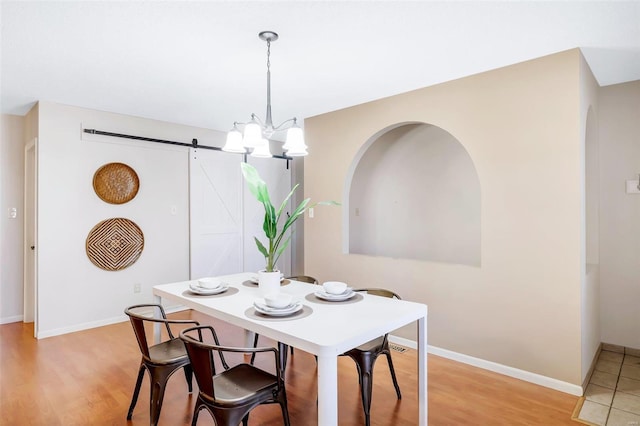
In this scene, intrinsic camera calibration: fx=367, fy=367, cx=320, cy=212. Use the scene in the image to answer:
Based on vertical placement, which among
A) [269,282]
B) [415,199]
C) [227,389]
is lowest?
[227,389]

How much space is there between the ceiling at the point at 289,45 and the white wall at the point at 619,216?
10.4 inches

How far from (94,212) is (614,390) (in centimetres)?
497

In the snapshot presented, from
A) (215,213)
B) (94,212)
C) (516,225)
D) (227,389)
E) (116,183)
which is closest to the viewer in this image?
(227,389)

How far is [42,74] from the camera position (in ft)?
9.87

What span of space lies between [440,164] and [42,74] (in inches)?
160

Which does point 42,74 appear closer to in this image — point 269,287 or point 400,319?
point 269,287

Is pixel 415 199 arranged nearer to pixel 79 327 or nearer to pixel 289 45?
pixel 289 45

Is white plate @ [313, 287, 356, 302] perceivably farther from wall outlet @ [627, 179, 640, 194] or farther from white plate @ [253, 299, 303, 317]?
wall outlet @ [627, 179, 640, 194]

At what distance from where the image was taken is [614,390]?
2.59m

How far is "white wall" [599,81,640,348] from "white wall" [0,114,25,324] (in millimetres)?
6131

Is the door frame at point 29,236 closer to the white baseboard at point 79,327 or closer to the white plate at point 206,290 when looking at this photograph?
the white baseboard at point 79,327

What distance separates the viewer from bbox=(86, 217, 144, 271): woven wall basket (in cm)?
406

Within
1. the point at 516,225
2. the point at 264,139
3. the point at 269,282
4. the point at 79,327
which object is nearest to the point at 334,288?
the point at 269,282

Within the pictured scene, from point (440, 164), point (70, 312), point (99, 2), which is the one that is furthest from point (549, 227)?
point (70, 312)
